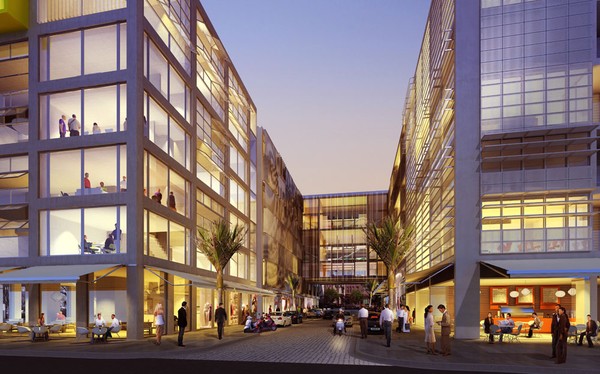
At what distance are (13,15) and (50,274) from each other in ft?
46.2

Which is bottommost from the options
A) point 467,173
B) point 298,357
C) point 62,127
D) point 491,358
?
point 298,357

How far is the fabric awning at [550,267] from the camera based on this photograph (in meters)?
25.5

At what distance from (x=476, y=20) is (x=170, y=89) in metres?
18.4

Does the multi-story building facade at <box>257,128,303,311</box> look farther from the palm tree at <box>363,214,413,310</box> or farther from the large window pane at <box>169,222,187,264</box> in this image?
the palm tree at <box>363,214,413,310</box>

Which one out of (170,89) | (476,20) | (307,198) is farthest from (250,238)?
(307,198)

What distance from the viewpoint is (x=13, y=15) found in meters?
28.9

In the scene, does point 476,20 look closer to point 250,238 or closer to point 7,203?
point 7,203

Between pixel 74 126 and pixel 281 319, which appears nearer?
pixel 74 126

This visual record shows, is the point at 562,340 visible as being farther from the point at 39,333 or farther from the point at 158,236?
the point at 39,333

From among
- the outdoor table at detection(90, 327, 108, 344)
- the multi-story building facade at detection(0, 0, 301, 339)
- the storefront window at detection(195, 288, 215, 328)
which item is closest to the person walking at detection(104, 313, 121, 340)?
the outdoor table at detection(90, 327, 108, 344)

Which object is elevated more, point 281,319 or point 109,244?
point 109,244

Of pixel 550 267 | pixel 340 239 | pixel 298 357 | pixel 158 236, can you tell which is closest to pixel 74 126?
pixel 158 236

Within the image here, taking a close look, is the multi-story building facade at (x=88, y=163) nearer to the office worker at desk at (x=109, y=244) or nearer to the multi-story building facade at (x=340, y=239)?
the office worker at desk at (x=109, y=244)

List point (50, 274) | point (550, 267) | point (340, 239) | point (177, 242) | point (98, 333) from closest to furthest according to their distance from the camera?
point (98, 333) → point (50, 274) → point (550, 267) → point (177, 242) → point (340, 239)
